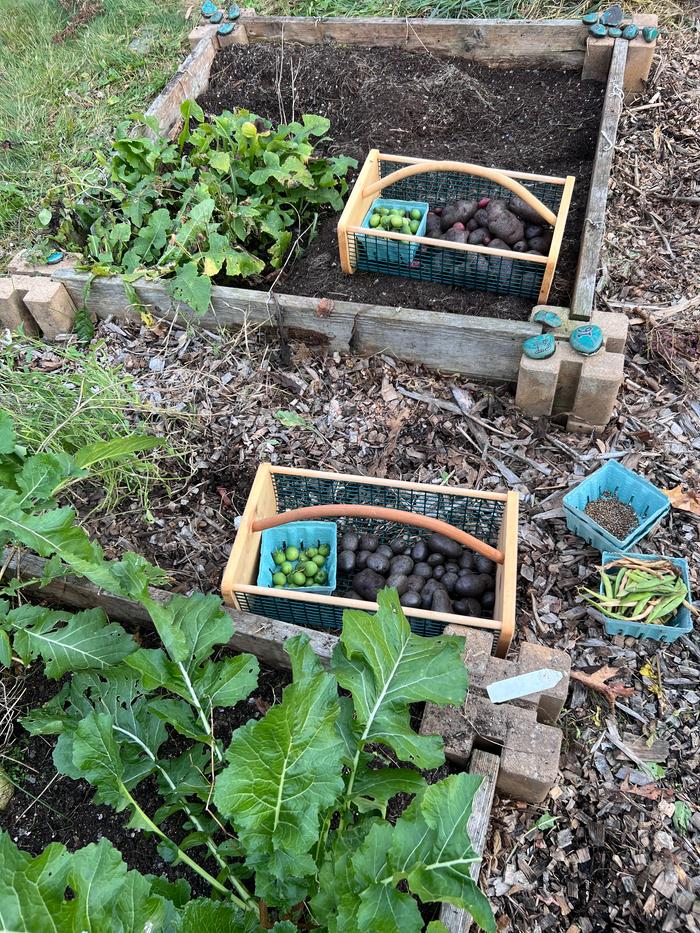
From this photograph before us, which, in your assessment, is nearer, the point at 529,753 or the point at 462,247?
the point at 529,753

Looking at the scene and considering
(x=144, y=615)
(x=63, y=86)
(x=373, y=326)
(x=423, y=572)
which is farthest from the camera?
Answer: (x=63, y=86)

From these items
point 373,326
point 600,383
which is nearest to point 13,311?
point 373,326

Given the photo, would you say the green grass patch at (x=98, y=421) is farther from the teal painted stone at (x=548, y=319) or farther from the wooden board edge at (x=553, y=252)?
the wooden board edge at (x=553, y=252)

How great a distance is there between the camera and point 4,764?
2137 millimetres

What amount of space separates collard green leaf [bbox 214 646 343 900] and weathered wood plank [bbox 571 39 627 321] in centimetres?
214

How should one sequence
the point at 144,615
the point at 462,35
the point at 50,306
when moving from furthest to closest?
the point at 462,35 < the point at 50,306 < the point at 144,615

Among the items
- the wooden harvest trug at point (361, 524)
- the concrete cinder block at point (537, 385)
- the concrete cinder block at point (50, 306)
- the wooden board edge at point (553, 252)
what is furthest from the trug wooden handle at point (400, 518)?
the concrete cinder block at point (50, 306)

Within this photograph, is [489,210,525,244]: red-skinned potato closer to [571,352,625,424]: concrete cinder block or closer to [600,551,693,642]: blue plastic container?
[571,352,625,424]: concrete cinder block

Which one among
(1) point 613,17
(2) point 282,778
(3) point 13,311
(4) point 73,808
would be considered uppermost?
(1) point 613,17

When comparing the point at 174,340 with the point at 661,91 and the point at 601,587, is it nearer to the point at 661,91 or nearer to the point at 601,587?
the point at 601,587

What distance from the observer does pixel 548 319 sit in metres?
2.84

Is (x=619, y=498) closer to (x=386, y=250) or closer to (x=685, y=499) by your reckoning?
(x=685, y=499)

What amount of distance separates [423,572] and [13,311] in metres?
2.54

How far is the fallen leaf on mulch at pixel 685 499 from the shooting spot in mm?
2738
